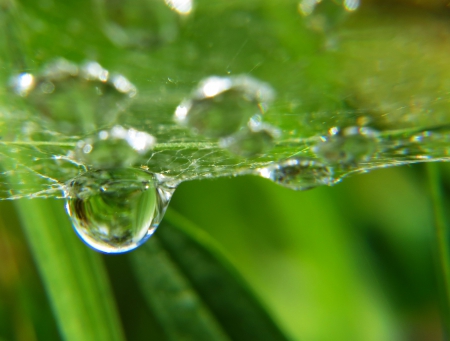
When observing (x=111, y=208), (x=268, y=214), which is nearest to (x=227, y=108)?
(x=111, y=208)

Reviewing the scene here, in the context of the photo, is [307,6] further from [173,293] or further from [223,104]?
[173,293]

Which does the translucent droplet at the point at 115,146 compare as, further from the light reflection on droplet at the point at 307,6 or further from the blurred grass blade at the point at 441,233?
the blurred grass blade at the point at 441,233

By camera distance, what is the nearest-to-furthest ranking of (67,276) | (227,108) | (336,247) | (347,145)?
(227,108)
(347,145)
(67,276)
(336,247)

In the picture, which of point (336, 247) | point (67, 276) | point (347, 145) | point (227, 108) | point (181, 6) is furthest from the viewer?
point (336, 247)

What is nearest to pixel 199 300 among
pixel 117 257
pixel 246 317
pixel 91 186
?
pixel 246 317

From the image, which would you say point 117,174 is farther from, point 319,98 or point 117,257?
point 117,257

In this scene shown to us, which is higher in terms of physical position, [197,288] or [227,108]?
[227,108]
